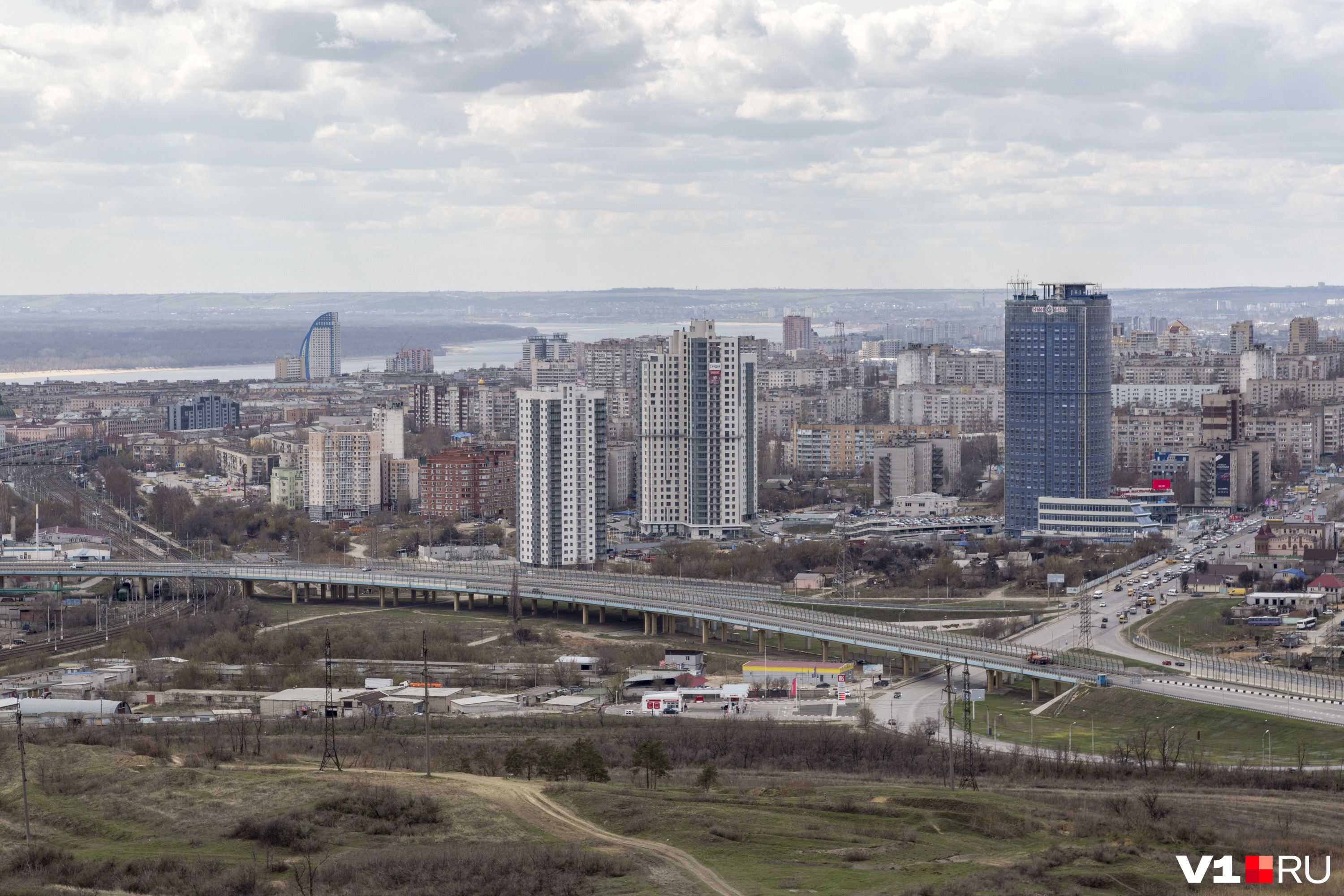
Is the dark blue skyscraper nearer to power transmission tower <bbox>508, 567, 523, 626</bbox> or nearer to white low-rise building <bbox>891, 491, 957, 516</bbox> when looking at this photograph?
white low-rise building <bbox>891, 491, 957, 516</bbox>

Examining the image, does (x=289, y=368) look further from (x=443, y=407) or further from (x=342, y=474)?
(x=342, y=474)

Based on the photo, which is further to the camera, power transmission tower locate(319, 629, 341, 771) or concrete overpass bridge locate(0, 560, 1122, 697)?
concrete overpass bridge locate(0, 560, 1122, 697)

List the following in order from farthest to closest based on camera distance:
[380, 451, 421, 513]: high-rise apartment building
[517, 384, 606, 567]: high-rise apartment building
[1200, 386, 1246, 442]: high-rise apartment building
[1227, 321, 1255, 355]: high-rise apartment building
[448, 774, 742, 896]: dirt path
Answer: [1227, 321, 1255, 355]: high-rise apartment building < [380, 451, 421, 513]: high-rise apartment building < [1200, 386, 1246, 442]: high-rise apartment building < [517, 384, 606, 567]: high-rise apartment building < [448, 774, 742, 896]: dirt path

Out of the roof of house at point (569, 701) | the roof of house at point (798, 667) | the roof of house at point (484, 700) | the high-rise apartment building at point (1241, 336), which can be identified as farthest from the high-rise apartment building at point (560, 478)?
the high-rise apartment building at point (1241, 336)

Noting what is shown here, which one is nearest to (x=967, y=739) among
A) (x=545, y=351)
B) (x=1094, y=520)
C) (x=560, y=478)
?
(x=560, y=478)

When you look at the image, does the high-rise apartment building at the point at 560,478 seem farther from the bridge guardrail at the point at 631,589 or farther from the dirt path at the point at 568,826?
the dirt path at the point at 568,826

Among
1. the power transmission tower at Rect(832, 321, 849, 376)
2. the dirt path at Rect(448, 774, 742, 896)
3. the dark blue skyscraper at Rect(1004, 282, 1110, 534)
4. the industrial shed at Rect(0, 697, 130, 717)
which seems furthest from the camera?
the power transmission tower at Rect(832, 321, 849, 376)

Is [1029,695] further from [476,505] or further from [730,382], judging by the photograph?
[476,505]

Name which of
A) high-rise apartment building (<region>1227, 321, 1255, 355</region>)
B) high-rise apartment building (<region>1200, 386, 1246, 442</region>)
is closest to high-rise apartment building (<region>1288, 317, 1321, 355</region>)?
high-rise apartment building (<region>1227, 321, 1255, 355</region>)
